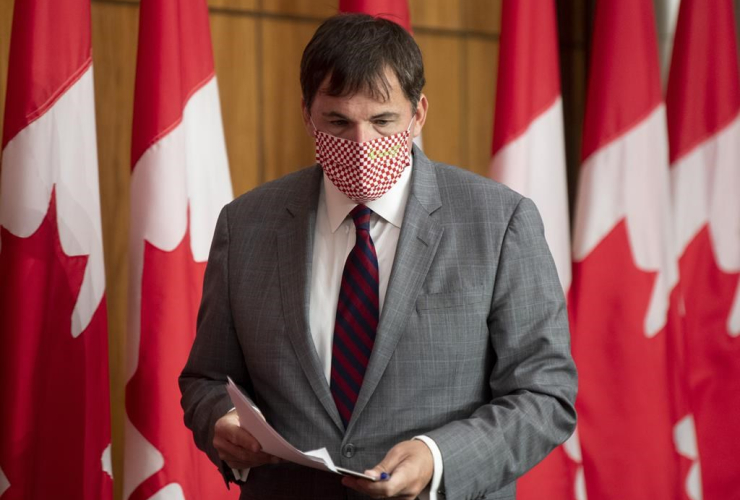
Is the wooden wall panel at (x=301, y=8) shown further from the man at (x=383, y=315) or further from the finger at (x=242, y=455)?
the finger at (x=242, y=455)

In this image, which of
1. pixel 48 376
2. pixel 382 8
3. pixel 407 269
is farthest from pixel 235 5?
pixel 407 269

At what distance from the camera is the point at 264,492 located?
177 centimetres

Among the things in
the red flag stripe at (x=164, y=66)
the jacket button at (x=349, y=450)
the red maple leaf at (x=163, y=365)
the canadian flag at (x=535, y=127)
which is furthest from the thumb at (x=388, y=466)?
the canadian flag at (x=535, y=127)

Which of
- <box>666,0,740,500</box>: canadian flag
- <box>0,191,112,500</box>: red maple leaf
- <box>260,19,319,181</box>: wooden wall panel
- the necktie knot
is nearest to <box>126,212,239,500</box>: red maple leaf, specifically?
<box>0,191,112,500</box>: red maple leaf

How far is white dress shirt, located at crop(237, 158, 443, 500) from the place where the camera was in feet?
5.71

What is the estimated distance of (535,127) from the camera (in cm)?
322

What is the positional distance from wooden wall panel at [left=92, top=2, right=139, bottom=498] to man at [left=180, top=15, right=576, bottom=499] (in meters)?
1.40

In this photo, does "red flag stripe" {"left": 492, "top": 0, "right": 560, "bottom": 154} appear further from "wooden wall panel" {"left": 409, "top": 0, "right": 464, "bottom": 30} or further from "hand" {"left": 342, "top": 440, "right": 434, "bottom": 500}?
"hand" {"left": 342, "top": 440, "right": 434, "bottom": 500}

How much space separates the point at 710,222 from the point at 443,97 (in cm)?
115

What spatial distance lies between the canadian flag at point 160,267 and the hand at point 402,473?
140 centimetres

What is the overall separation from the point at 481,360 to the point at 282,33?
6.62 ft

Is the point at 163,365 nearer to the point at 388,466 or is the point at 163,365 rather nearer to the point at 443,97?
the point at 388,466

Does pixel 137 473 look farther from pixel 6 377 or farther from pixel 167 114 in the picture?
pixel 167 114

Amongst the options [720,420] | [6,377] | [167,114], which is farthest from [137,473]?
[720,420]
